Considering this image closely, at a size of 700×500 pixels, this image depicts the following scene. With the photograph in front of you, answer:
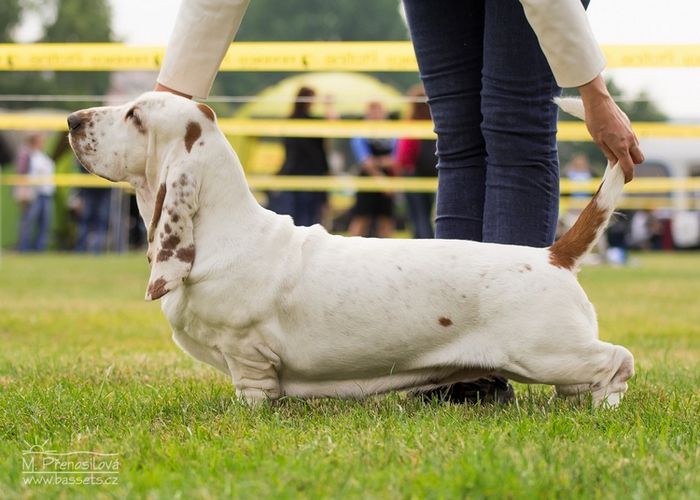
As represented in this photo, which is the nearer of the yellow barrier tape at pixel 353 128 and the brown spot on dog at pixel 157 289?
the brown spot on dog at pixel 157 289

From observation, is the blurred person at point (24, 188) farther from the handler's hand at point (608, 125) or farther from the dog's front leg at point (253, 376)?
the handler's hand at point (608, 125)

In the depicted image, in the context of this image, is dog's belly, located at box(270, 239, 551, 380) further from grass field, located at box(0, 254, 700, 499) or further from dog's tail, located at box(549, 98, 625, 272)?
grass field, located at box(0, 254, 700, 499)

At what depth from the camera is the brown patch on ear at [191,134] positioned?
8.51 ft

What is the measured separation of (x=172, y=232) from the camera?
2525mm

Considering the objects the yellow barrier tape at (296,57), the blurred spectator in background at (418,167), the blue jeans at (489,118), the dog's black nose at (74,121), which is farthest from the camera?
the blurred spectator in background at (418,167)

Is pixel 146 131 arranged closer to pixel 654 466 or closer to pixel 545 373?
pixel 545 373

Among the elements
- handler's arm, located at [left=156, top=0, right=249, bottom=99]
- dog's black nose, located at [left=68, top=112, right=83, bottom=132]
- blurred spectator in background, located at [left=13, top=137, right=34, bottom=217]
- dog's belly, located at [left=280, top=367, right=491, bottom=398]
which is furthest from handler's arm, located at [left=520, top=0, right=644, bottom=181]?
blurred spectator in background, located at [left=13, top=137, right=34, bottom=217]

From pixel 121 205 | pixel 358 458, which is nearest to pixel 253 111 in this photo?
pixel 121 205

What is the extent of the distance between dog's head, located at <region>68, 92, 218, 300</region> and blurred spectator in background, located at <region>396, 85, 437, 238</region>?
267 inches

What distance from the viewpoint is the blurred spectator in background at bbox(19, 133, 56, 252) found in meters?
14.6

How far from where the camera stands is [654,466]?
6.26ft

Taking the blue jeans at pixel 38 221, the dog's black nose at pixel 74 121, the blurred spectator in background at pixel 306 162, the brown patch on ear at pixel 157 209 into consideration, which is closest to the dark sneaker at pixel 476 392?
the brown patch on ear at pixel 157 209

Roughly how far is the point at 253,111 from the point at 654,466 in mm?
15712

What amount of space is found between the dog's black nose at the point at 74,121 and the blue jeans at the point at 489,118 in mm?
1062
